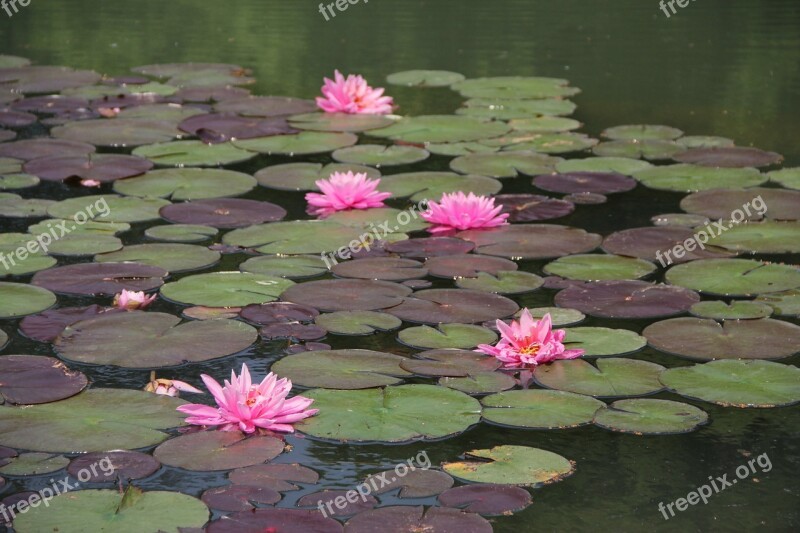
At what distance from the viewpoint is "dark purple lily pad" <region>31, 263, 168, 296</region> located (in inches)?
158

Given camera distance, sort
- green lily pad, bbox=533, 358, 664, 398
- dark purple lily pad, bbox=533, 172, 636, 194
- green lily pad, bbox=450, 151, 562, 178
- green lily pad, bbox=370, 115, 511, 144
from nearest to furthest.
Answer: green lily pad, bbox=533, 358, 664, 398, dark purple lily pad, bbox=533, 172, 636, 194, green lily pad, bbox=450, 151, 562, 178, green lily pad, bbox=370, 115, 511, 144

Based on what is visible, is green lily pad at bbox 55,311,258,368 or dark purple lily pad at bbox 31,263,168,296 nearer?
green lily pad at bbox 55,311,258,368

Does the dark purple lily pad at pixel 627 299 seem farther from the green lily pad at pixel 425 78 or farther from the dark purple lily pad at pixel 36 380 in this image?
the green lily pad at pixel 425 78

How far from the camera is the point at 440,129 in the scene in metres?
6.34

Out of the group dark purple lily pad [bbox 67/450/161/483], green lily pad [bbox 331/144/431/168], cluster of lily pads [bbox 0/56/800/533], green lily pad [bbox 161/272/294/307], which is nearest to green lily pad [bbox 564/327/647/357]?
cluster of lily pads [bbox 0/56/800/533]

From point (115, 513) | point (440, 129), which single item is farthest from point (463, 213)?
point (115, 513)

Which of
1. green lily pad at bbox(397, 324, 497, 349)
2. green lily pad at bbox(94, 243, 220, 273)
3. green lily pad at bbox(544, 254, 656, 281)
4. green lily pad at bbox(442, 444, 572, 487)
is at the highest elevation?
green lily pad at bbox(544, 254, 656, 281)

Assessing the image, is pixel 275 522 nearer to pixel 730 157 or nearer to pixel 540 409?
pixel 540 409

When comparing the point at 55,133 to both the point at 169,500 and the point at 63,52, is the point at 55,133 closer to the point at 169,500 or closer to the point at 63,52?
the point at 63,52

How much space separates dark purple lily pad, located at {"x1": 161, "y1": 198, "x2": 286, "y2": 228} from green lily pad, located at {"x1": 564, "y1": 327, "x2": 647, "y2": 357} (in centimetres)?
166

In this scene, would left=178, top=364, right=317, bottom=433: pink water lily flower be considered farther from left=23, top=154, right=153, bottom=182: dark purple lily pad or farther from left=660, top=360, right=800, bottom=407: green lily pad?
left=23, top=154, right=153, bottom=182: dark purple lily pad

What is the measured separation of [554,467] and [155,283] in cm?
180

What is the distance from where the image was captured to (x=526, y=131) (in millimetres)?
6352

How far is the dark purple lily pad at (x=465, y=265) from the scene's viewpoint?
13.9 ft
